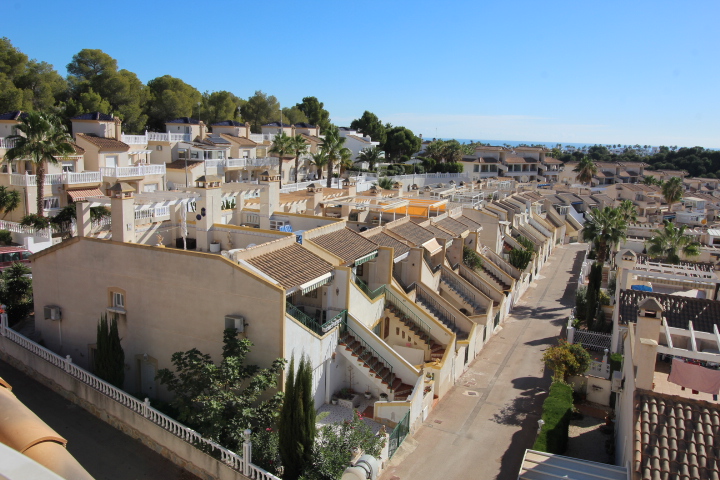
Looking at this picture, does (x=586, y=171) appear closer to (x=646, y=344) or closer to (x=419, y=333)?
(x=419, y=333)

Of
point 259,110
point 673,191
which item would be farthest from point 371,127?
point 673,191

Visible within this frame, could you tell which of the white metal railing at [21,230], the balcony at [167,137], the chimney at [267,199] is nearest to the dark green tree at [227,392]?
the chimney at [267,199]

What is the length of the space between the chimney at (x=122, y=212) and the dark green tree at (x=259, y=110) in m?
64.0

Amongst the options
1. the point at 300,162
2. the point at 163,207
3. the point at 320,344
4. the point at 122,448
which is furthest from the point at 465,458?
the point at 300,162

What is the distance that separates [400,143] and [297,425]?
8222cm

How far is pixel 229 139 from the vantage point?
56844 millimetres

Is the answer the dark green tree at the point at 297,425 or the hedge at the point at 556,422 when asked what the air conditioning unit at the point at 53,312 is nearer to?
the dark green tree at the point at 297,425

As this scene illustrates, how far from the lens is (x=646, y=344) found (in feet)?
46.3

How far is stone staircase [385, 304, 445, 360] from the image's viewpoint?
2438 centimetres

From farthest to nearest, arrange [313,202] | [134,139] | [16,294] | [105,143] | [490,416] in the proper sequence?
1. [134,139]
2. [105,143]
3. [313,202]
4. [16,294]
5. [490,416]

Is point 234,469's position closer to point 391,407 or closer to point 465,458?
point 391,407

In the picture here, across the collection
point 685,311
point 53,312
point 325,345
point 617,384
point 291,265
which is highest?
point 291,265

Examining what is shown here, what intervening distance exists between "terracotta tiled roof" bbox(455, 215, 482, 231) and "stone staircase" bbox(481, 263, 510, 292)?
9.35 ft

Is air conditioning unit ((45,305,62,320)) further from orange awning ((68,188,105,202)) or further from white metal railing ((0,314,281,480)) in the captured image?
orange awning ((68,188,105,202))
